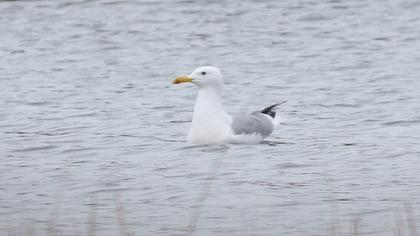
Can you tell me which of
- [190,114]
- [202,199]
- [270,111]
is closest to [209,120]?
[270,111]

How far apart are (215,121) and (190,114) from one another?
2.20m

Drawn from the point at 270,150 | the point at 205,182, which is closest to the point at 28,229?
the point at 205,182

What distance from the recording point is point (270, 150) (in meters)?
12.2

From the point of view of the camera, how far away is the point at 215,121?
1262 cm

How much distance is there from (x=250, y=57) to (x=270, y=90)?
281cm

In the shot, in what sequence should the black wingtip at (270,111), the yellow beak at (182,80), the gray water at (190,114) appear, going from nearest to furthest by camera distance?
the gray water at (190,114) < the yellow beak at (182,80) < the black wingtip at (270,111)

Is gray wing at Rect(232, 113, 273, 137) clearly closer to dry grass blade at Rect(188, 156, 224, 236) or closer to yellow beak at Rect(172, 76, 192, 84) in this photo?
yellow beak at Rect(172, 76, 192, 84)

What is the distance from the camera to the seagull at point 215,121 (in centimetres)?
1254

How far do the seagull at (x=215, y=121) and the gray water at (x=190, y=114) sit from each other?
17cm

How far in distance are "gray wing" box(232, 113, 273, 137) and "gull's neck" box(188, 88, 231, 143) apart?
10cm

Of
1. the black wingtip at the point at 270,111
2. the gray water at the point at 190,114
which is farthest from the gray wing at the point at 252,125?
the black wingtip at the point at 270,111

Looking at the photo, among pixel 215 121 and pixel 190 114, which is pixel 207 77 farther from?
pixel 190 114

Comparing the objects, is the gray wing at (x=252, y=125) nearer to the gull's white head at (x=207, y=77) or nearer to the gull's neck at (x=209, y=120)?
the gull's neck at (x=209, y=120)

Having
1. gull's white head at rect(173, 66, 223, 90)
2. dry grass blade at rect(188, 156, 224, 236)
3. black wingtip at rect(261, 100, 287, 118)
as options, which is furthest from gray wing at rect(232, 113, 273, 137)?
dry grass blade at rect(188, 156, 224, 236)
